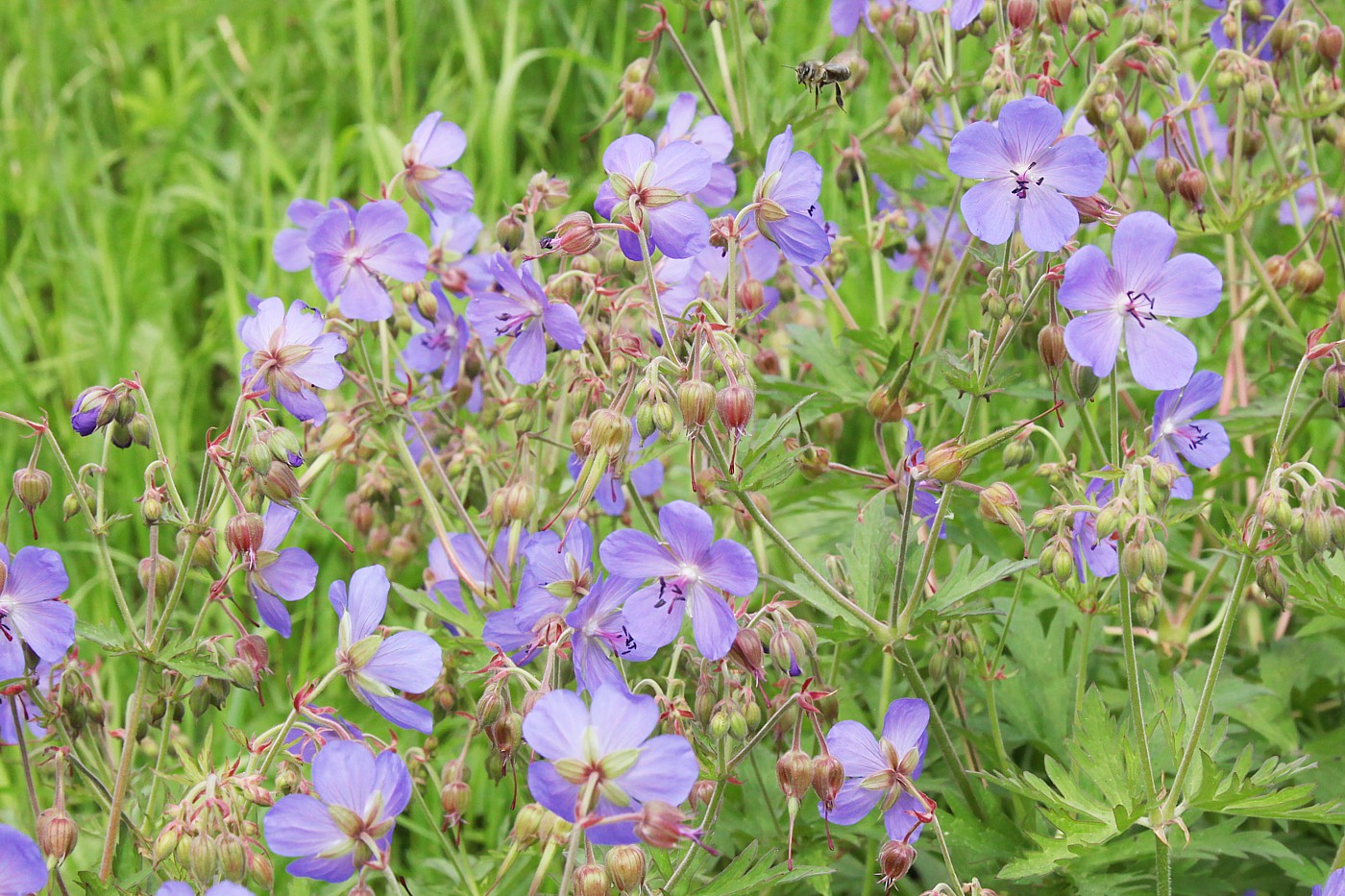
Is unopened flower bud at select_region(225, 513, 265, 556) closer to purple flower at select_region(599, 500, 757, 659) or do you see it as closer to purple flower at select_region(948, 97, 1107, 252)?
purple flower at select_region(599, 500, 757, 659)

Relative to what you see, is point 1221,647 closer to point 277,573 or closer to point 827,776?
point 827,776

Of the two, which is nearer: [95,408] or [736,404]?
[736,404]

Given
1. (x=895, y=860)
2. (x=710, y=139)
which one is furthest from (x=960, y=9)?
(x=895, y=860)

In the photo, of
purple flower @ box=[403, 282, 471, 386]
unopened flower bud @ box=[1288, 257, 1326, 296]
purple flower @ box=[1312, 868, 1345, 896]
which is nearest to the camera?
purple flower @ box=[1312, 868, 1345, 896]

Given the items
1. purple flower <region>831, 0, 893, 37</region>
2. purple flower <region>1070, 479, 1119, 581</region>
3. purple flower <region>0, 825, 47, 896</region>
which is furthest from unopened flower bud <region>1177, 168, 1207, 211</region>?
purple flower <region>0, 825, 47, 896</region>

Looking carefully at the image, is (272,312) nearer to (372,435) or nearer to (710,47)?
(372,435)

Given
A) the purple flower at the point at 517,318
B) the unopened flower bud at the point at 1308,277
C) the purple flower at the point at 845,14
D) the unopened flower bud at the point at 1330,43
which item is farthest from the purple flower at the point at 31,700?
the unopened flower bud at the point at 1330,43
